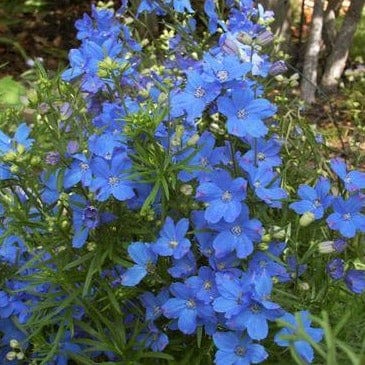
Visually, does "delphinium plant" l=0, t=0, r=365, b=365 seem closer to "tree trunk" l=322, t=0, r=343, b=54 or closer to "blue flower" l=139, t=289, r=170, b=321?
"blue flower" l=139, t=289, r=170, b=321

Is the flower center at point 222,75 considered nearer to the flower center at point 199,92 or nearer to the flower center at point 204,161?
the flower center at point 199,92

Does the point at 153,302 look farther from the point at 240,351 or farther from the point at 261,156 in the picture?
the point at 261,156

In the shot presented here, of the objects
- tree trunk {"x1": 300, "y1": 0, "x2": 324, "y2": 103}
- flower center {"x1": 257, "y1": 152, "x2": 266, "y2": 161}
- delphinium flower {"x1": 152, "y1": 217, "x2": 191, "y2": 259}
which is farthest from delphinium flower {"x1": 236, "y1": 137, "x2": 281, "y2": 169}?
tree trunk {"x1": 300, "y1": 0, "x2": 324, "y2": 103}

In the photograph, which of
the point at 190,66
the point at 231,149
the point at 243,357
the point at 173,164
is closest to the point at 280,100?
the point at 190,66

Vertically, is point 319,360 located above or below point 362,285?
below

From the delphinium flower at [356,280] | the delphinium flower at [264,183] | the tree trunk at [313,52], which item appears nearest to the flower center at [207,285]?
the delphinium flower at [264,183]

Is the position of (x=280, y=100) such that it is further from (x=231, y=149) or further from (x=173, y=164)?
(x=173, y=164)
